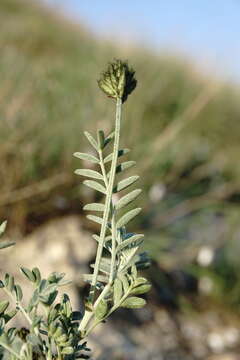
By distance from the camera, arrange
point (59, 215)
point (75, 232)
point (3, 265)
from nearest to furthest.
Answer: point (3, 265) → point (75, 232) → point (59, 215)

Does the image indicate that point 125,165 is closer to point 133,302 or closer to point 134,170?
point 133,302

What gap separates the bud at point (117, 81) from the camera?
0.42 meters

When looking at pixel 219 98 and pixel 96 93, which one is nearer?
pixel 96 93

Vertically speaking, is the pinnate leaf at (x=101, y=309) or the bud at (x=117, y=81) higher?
the bud at (x=117, y=81)

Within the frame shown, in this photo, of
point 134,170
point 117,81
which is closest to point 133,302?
point 117,81

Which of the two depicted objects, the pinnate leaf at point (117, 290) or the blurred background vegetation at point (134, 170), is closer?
the pinnate leaf at point (117, 290)

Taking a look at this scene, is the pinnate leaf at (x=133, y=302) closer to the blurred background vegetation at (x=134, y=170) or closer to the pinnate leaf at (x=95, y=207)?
the pinnate leaf at (x=95, y=207)

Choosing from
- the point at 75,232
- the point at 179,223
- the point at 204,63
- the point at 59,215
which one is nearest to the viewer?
the point at 75,232

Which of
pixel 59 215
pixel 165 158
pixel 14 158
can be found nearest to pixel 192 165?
pixel 165 158

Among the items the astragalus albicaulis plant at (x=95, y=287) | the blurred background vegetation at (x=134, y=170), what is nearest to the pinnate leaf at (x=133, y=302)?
the astragalus albicaulis plant at (x=95, y=287)

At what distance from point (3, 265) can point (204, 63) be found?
358cm

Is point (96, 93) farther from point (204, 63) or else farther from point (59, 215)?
point (204, 63)

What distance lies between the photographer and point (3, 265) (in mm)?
1458

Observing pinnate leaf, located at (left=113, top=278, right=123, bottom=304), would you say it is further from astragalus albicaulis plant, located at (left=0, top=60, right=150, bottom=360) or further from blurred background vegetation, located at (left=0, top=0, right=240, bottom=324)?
blurred background vegetation, located at (left=0, top=0, right=240, bottom=324)
